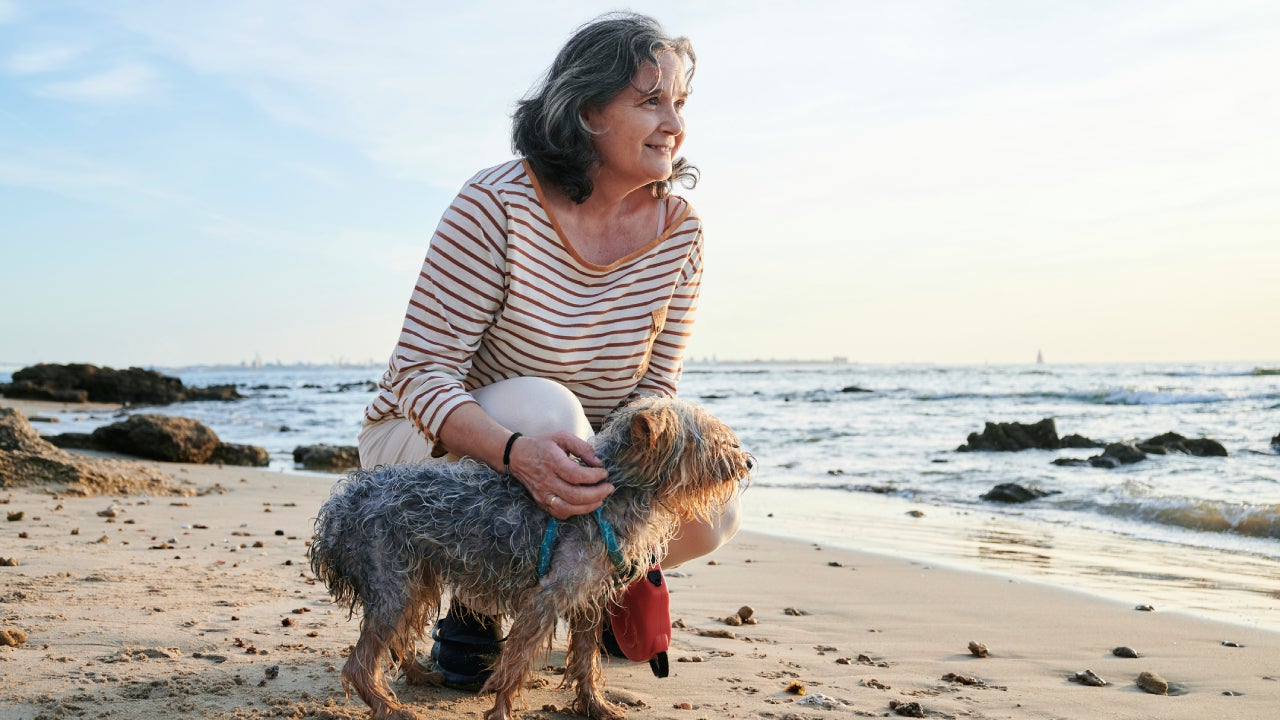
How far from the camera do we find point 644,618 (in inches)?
146

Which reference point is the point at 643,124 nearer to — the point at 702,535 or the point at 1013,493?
the point at 702,535

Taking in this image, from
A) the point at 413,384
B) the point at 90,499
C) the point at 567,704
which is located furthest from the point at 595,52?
the point at 90,499

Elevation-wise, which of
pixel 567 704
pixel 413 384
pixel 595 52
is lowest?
pixel 567 704

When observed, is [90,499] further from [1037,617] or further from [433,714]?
[1037,617]

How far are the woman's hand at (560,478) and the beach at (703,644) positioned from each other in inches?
36.2

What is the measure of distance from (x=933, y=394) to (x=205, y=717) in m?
40.0

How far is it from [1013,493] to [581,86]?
9.00 metres

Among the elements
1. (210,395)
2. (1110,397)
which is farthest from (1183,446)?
(210,395)

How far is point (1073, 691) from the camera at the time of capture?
13.3 feet

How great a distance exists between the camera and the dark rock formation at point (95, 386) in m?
38.9

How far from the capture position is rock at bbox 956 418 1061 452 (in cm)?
1706

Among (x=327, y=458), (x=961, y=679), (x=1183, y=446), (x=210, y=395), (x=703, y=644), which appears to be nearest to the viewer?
(x=961, y=679)

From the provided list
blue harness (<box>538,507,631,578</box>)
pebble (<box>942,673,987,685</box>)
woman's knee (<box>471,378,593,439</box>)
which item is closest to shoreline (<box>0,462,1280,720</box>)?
pebble (<box>942,673,987,685</box>)

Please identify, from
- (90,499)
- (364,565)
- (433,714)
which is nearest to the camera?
(364,565)
